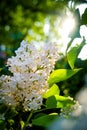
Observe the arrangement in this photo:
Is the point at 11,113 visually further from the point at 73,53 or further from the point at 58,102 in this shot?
the point at 73,53

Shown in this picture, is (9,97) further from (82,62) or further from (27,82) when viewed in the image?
(82,62)

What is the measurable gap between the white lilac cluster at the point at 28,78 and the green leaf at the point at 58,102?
1.3 inches

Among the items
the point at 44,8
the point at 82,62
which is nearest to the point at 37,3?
the point at 44,8

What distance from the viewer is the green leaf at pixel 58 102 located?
1.30 m

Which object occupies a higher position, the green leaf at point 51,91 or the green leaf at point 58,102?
the green leaf at point 51,91

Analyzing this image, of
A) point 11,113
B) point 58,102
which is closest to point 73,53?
point 58,102

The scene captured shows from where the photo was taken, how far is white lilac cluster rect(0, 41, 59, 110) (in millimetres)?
1271

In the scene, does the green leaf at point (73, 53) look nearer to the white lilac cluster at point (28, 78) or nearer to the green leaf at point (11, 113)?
the white lilac cluster at point (28, 78)

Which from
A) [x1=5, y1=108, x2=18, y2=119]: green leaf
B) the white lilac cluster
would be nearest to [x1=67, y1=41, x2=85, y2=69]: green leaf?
the white lilac cluster

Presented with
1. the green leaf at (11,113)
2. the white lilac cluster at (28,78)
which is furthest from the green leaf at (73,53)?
the green leaf at (11,113)

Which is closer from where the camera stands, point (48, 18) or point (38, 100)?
point (38, 100)

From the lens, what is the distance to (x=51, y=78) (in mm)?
1409

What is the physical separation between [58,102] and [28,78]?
4.9 inches

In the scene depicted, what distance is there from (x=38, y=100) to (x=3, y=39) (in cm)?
1100
